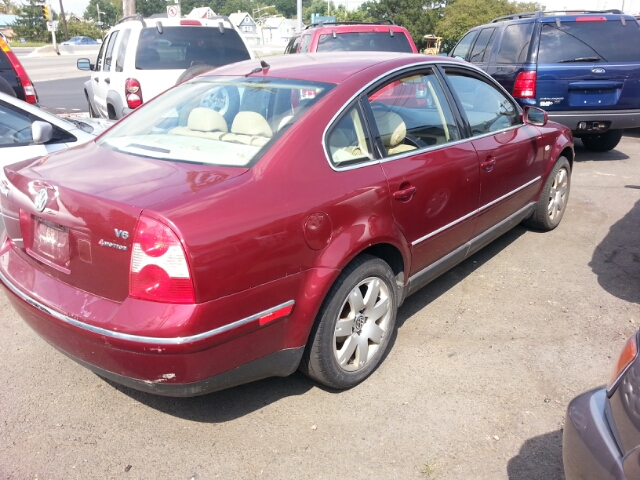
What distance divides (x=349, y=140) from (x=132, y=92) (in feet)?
17.7

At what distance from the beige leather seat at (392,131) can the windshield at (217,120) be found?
389 millimetres

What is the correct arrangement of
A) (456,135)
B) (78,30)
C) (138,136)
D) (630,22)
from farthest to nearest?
(78,30)
(630,22)
(456,135)
(138,136)

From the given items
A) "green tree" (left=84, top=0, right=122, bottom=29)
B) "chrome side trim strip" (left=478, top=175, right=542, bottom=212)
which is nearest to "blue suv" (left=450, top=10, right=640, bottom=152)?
"chrome side trim strip" (left=478, top=175, right=542, bottom=212)

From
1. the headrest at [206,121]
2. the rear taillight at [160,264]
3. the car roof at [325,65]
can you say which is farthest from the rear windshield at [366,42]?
the rear taillight at [160,264]

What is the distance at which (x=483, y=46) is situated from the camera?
942cm

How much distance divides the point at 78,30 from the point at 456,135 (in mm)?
74034

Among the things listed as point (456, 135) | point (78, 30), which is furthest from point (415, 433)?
point (78, 30)

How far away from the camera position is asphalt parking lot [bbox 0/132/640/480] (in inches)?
105

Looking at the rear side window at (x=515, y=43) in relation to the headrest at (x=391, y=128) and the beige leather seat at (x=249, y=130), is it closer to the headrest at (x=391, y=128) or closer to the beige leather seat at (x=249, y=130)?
the headrest at (x=391, y=128)

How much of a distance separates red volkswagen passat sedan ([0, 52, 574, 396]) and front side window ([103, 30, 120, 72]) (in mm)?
5843

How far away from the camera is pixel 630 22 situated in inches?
319

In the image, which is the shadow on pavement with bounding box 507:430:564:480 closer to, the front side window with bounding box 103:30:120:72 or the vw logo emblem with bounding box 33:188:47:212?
the vw logo emblem with bounding box 33:188:47:212

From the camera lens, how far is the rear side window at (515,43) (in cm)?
805

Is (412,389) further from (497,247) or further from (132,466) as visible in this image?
(497,247)
